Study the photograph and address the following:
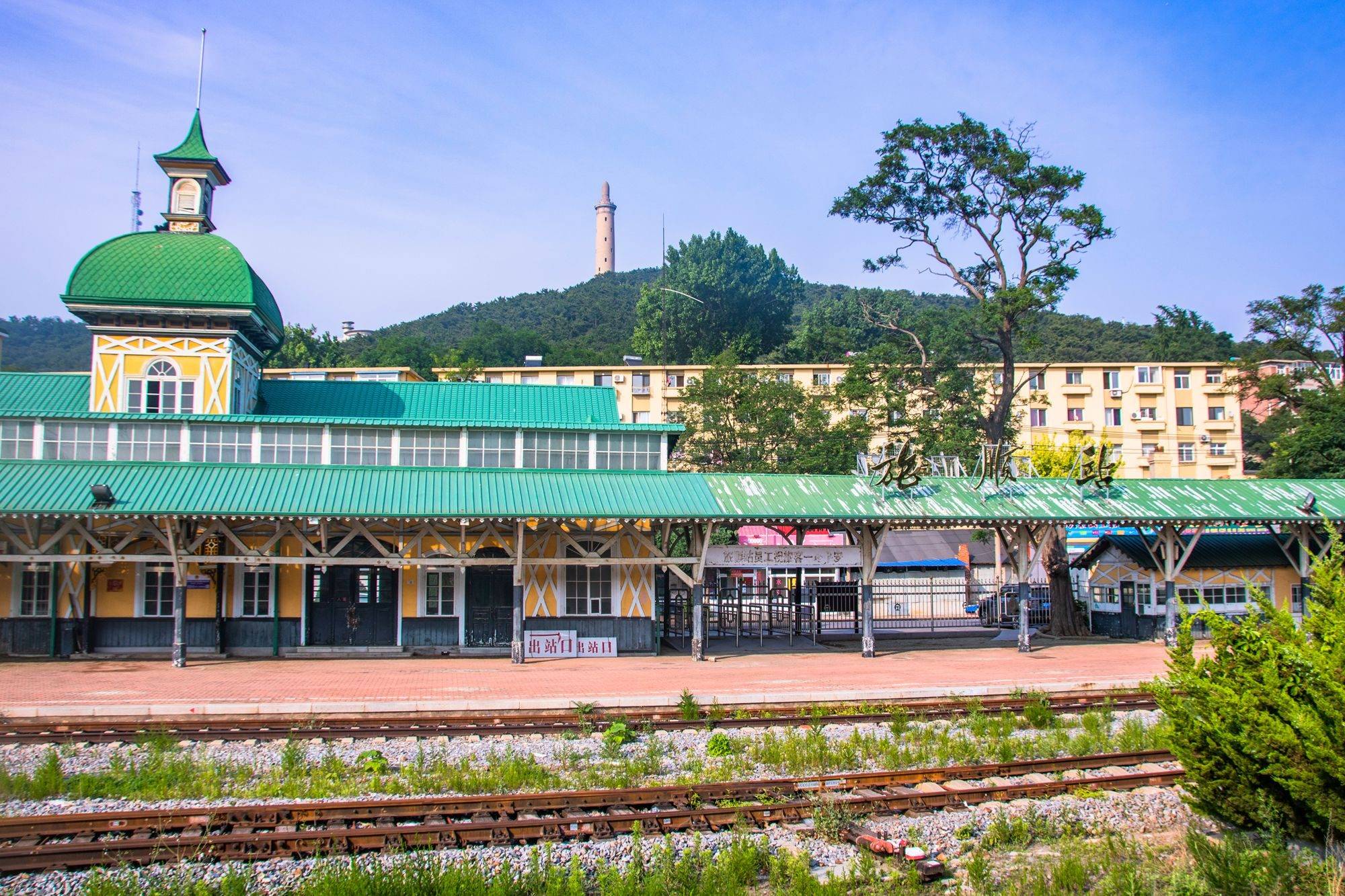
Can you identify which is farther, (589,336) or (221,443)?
(589,336)

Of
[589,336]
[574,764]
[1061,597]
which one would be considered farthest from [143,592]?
[589,336]

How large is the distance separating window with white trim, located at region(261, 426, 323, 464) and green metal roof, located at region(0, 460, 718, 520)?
1.62 m

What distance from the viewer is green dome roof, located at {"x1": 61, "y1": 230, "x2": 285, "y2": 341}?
2750cm

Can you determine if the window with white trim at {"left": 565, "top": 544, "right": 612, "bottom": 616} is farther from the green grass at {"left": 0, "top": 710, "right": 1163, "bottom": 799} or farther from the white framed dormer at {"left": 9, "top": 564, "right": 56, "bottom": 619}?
the white framed dormer at {"left": 9, "top": 564, "right": 56, "bottom": 619}

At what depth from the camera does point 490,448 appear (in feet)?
90.8

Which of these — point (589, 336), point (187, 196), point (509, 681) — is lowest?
point (509, 681)

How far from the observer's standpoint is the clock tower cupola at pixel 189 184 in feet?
104

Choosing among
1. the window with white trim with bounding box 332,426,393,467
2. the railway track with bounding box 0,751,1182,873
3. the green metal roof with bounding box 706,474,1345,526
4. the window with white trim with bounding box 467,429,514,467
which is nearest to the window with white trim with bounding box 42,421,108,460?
the window with white trim with bounding box 332,426,393,467

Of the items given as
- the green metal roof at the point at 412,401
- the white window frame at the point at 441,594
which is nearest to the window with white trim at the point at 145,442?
the green metal roof at the point at 412,401

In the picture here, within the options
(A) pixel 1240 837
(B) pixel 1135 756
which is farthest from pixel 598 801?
(B) pixel 1135 756

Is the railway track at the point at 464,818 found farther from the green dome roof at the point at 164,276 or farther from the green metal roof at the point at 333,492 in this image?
the green dome roof at the point at 164,276

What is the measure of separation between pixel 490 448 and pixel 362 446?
3478 mm

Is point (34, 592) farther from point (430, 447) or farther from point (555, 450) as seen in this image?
point (555, 450)

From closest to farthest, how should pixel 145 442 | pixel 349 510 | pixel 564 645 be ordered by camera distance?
pixel 349 510 → pixel 564 645 → pixel 145 442
